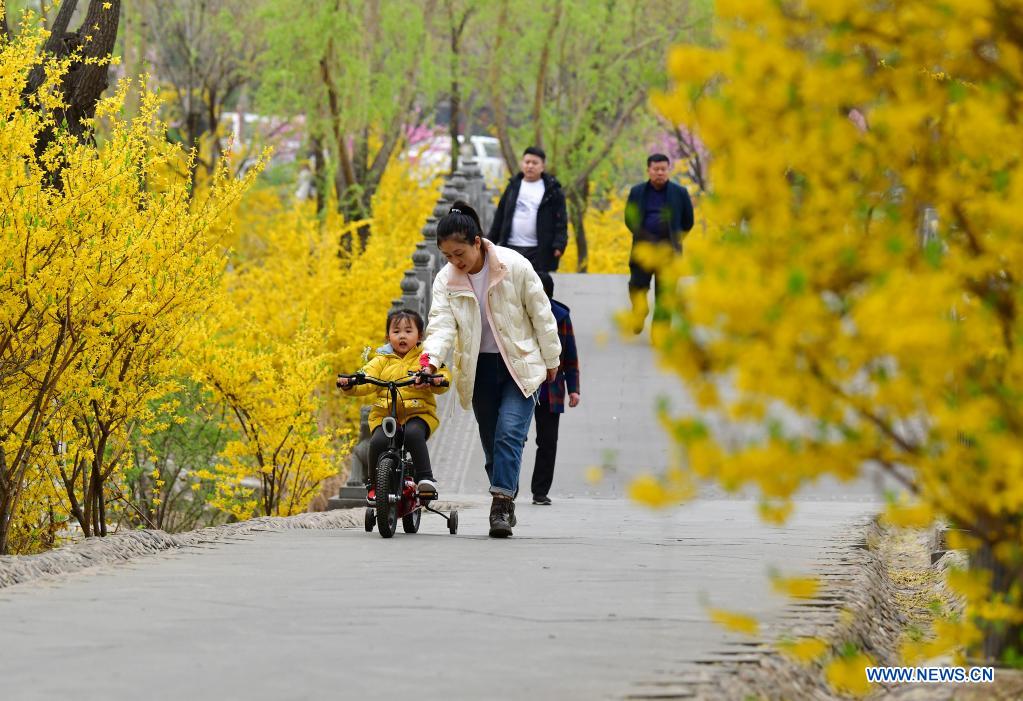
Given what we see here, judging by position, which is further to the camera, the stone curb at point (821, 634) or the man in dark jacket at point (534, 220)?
the man in dark jacket at point (534, 220)

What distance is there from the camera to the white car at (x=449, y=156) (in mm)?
32094

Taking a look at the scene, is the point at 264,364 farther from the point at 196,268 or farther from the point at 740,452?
the point at 740,452

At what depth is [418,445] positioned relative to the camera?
30.3 feet

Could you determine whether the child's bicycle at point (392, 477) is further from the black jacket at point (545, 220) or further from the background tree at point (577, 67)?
the background tree at point (577, 67)

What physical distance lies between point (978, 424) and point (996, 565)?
115cm

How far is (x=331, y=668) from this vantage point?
4.84 meters

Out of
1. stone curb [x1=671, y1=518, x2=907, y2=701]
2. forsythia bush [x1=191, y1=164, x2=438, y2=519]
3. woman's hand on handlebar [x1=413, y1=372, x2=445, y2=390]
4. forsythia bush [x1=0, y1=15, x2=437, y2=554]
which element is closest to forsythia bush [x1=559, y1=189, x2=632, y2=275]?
forsythia bush [x1=191, y1=164, x2=438, y2=519]

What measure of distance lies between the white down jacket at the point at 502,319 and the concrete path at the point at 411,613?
2.83ft

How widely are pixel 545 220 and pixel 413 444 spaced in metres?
6.91

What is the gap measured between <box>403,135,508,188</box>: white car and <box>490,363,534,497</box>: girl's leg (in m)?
19.4

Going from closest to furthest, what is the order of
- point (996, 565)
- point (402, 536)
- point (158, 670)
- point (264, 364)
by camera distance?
point (996, 565)
point (158, 670)
point (402, 536)
point (264, 364)

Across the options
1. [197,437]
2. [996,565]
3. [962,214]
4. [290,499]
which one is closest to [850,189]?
[962,214]

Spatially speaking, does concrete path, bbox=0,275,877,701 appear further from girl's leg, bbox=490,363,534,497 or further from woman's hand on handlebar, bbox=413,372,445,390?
woman's hand on handlebar, bbox=413,372,445,390

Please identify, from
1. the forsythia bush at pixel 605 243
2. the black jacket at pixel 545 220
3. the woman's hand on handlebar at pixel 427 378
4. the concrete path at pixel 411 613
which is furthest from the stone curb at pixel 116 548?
the forsythia bush at pixel 605 243
